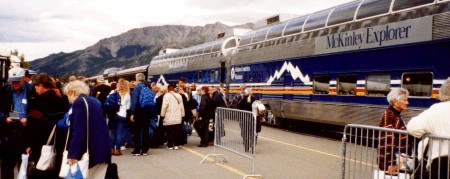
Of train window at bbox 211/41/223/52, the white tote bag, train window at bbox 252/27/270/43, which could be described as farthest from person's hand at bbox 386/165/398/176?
train window at bbox 211/41/223/52

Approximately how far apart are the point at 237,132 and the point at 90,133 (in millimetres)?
4595

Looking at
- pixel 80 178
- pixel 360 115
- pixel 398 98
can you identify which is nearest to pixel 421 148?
pixel 398 98

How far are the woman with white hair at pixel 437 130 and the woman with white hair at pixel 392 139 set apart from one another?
0.54 m

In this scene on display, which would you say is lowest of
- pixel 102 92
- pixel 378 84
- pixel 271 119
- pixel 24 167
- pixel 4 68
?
pixel 271 119

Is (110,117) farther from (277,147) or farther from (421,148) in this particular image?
(421,148)

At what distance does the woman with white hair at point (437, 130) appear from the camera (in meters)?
4.45

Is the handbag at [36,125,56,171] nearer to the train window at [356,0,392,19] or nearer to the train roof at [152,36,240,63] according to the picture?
the train window at [356,0,392,19]

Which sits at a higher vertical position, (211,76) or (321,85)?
(211,76)

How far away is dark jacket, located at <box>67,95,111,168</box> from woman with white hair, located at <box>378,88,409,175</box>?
10.7 ft

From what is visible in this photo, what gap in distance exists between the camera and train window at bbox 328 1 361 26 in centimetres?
1430

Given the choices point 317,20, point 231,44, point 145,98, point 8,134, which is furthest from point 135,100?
point 231,44

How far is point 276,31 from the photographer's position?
1903 cm

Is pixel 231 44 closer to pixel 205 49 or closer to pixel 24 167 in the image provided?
pixel 205 49

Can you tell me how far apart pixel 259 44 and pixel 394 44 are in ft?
27.8
